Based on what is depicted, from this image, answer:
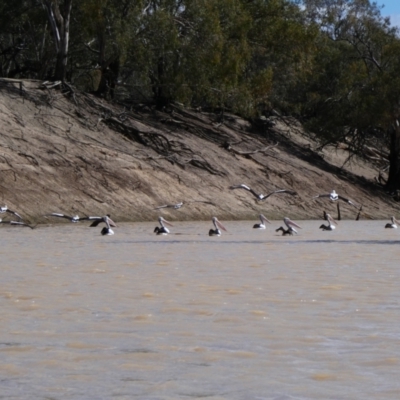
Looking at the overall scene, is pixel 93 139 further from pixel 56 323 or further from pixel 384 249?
pixel 56 323

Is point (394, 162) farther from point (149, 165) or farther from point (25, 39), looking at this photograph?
point (25, 39)

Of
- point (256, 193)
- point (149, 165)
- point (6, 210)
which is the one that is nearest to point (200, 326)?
point (6, 210)

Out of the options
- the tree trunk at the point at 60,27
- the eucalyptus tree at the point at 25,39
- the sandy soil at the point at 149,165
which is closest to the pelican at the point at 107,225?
the sandy soil at the point at 149,165

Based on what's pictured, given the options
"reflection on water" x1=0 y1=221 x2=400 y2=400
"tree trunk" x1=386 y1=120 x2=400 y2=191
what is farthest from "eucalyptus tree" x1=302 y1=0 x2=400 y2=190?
"reflection on water" x1=0 y1=221 x2=400 y2=400

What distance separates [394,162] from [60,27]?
14.5 meters

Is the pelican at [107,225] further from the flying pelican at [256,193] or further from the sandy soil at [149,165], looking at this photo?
the flying pelican at [256,193]

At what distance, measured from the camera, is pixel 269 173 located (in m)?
39.9

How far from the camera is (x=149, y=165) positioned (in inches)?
1406

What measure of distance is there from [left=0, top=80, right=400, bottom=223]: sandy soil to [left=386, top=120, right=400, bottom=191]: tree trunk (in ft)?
1.68

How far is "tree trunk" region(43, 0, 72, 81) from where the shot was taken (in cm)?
3691

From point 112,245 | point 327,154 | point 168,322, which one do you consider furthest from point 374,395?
point 327,154

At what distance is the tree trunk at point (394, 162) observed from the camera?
43.2m

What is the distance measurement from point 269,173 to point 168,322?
29784 millimetres

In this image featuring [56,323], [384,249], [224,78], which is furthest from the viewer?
[224,78]
